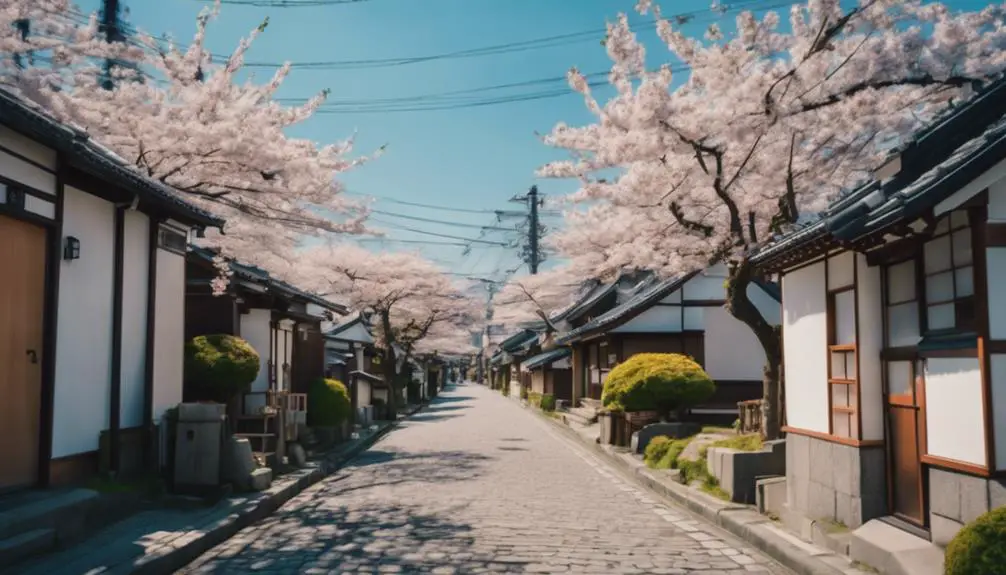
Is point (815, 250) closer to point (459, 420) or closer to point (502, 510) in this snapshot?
point (502, 510)

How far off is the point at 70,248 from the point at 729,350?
841 inches

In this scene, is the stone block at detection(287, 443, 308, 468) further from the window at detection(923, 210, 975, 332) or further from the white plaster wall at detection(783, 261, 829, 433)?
the window at detection(923, 210, 975, 332)

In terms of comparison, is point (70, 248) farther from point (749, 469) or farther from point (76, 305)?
point (749, 469)

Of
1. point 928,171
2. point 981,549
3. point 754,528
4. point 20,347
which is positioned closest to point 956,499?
point 981,549

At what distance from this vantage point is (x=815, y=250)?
9109 millimetres

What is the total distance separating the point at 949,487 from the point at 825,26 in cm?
774

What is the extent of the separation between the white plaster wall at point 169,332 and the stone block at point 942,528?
34.3 ft

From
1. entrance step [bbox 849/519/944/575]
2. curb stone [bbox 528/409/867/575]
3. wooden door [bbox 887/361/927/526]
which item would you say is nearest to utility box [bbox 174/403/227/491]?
curb stone [bbox 528/409/867/575]

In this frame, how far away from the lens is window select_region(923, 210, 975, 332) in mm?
6781

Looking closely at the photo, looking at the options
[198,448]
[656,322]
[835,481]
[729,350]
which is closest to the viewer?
[835,481]

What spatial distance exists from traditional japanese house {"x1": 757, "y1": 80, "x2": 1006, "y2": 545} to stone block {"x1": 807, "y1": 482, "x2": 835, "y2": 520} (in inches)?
0.9

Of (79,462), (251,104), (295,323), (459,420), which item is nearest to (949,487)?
(79,462)

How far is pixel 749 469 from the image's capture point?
11906 mm

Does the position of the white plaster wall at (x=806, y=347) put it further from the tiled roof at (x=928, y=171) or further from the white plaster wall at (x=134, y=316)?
the white plaster wall at (x=134, y=316)
